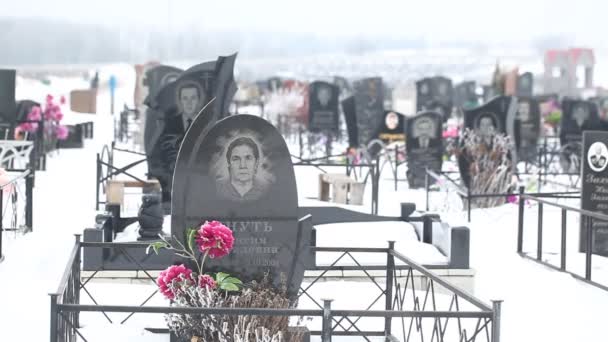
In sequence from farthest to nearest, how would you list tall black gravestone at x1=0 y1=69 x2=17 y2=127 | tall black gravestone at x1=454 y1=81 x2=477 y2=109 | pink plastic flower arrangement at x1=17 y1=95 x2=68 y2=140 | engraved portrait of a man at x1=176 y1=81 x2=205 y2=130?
tall black gravestone at x1=454 y1=81 x2=477 y2=109 < pink plastic flower arrangement at x1=17 y1=95 x2=68 y2=140 < tall black gravestone at x1=0 y1=69 x2=17 y2=127 < engraved portrait of a man at x1=176 y1=81 x2=205 y2=130

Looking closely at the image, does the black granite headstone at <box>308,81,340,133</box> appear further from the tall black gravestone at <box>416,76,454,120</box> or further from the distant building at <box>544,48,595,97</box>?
the distant building at <box>544,48,595,97</box>

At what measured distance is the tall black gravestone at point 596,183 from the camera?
38.5 feet

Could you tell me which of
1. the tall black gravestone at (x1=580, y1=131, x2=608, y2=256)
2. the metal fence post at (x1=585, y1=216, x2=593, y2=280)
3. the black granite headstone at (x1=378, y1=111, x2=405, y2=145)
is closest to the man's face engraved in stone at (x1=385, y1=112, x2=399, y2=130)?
the black granite headstone at (x1=378, y1=111, x2=405, y2=145)

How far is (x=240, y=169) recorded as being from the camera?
7.70 metres

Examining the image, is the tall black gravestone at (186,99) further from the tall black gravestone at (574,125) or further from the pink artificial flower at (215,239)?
the tall black gravestone at (574,125)

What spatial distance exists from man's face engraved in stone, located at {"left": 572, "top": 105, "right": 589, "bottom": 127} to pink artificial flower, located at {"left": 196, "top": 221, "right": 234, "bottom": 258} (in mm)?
16551

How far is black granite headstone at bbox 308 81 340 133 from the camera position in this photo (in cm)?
2594

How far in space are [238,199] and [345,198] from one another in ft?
25.5

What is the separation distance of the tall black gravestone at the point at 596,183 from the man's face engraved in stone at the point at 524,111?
12208mm

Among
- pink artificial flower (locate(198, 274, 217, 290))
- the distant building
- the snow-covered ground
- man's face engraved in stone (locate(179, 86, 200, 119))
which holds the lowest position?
the snow-covered ground

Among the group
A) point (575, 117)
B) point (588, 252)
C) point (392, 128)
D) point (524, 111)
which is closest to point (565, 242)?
point (588, 252)

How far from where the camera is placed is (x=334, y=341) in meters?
7.98

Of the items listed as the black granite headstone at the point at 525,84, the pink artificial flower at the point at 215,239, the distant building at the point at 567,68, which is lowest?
the pink artificial flower at the point at 215,239

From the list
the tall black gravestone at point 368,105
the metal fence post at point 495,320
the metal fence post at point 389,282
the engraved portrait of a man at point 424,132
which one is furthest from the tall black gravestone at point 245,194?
the tall black gravestone at point 368,105
